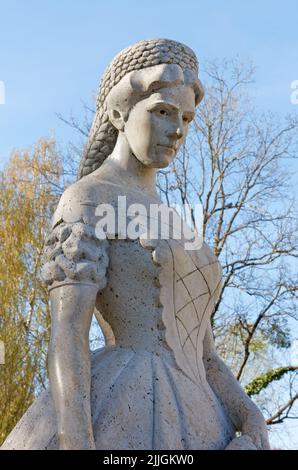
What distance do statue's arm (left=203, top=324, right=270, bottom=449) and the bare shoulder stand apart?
801 millimetres

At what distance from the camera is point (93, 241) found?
3.43 m

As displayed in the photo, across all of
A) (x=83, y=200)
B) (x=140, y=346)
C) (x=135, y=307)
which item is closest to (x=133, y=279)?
(x=135, y=307)

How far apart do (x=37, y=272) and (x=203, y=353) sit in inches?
469

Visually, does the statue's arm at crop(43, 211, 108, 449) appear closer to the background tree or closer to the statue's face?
the statue's face

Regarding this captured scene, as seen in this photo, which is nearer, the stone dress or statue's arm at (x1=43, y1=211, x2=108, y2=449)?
statue's arm at (x1=43, y1=211, x2=108, y2=449)

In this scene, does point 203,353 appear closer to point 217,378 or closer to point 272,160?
point 217,378

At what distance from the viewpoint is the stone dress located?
124 inches

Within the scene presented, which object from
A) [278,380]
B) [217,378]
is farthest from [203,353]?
[278,380]

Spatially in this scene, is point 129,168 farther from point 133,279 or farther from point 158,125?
point 133,279

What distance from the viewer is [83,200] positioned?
352cm

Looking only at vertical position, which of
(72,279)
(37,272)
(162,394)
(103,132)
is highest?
(37,272)

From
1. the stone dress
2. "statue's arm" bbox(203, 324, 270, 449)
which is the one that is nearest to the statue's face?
the stone dress

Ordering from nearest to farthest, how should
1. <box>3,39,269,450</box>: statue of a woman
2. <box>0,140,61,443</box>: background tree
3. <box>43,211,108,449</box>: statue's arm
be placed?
<box>43,211,108,449</box>: statue's arm → <box>3,39,269,450</box>: statue of a woman → <box>0,140,61,443</box>: background tree

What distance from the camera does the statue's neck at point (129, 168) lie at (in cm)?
380
